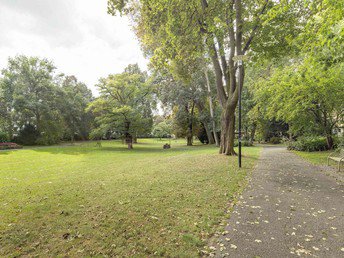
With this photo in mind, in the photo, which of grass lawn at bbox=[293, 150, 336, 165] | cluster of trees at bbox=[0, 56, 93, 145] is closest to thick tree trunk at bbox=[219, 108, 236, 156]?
grass lawn at bbox=[293, 150, 336, 165]

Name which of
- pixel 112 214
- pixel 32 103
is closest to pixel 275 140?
pixel 112 214

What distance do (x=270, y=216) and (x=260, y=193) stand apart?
1552 millimetres

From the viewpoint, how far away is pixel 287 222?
3.83m

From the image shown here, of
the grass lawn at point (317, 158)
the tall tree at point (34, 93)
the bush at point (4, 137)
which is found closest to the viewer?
the grass lawn at point (317, 158)

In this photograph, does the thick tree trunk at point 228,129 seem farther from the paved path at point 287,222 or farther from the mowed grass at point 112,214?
the paved path at point 287,222

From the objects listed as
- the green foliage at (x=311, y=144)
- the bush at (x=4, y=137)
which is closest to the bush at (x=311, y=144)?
the green foliage at (x=311, y=144)

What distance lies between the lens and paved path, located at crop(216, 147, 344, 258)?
2988 mm

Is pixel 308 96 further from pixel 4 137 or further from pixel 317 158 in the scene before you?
pixel 4 137

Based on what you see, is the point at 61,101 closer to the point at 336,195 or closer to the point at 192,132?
the point at 192,132

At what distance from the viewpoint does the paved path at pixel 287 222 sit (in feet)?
9.80

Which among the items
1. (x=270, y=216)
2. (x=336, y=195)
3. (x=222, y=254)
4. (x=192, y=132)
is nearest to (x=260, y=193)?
(x=270, y=216)

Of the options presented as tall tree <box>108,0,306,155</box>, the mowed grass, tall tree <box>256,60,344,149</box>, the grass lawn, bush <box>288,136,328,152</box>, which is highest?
tall tree <box>108,0,306,155</box>

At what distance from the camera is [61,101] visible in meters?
27.8

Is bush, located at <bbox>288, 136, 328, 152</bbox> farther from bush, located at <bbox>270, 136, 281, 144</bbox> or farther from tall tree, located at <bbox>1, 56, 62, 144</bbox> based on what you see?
tall tree, located at <bbox>1, 56, 62, 144</bbox>
